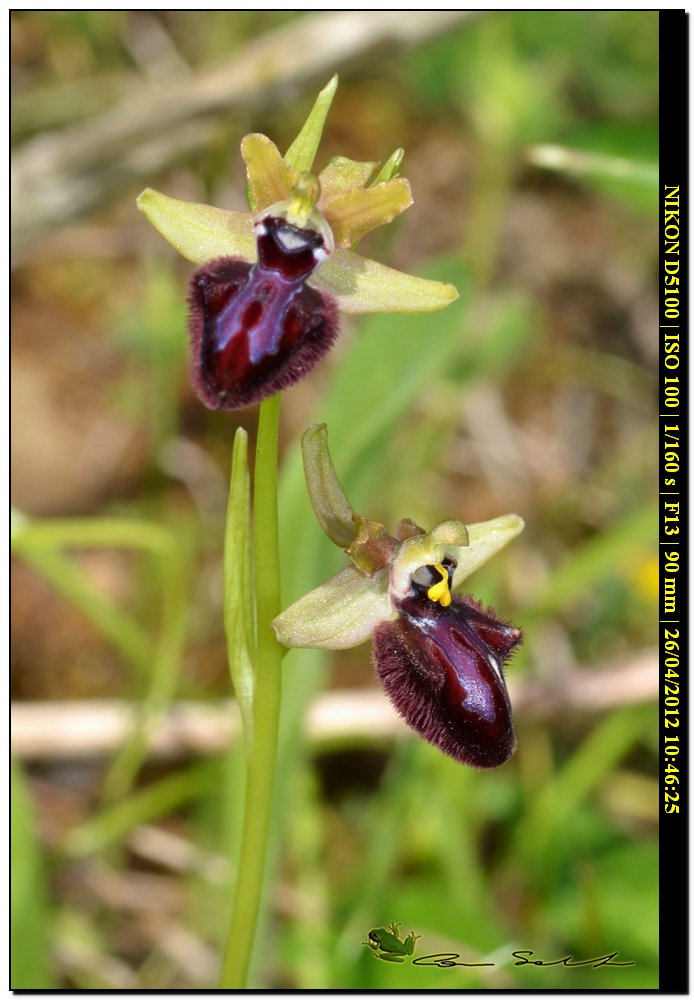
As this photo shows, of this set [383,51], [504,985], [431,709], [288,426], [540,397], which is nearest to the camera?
[431,709]

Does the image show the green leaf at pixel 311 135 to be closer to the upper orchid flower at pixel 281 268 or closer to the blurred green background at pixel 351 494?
the upper orchid flower at pixel 281 268

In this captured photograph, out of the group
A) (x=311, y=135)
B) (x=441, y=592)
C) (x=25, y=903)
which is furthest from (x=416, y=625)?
(x=25, y=903)

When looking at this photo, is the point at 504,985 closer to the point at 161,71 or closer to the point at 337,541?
the point at 337,541

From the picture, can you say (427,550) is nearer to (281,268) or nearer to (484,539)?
(484,539)

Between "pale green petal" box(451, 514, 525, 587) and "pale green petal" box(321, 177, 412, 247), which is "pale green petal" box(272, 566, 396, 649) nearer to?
"pale green petal" box(451, 514, 525, 587)

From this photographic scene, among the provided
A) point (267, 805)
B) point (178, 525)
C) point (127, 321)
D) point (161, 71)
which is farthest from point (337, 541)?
point (161, 71)
